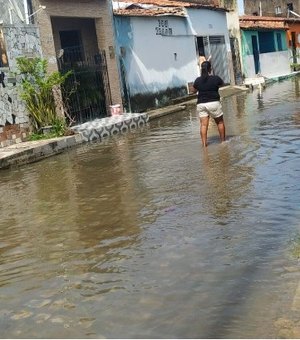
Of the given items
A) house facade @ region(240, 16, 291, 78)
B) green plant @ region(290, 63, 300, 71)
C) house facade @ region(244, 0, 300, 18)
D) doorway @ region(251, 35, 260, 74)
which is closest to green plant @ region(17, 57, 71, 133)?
house facade @ region(240, 16, 291, 78)

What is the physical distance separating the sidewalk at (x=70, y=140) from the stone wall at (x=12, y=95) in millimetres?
753

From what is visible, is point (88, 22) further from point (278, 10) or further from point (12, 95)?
point (278, 10)

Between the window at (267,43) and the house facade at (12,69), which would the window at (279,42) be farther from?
the house facade at (12,69)

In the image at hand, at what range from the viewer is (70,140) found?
1312 centimetres

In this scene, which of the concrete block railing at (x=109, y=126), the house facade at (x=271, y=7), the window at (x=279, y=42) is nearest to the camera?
the concrete block railing at (x=109, y=126)

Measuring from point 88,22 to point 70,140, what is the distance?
25.4ft

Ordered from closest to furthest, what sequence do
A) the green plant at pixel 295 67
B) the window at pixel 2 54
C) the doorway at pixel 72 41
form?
1. the window at pixel 2 54
2. the doorway at pixel 72 41
3. the green plant at pixel 295 67

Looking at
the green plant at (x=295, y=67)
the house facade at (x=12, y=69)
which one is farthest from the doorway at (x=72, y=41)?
the green plant at (x=295, y=67)

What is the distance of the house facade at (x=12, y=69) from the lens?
44.0 ft

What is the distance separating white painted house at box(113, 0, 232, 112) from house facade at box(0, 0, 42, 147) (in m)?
A: 5.26

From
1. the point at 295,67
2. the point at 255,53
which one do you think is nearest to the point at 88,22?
the point at 255,53

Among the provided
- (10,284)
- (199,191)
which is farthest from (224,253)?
(199,191)

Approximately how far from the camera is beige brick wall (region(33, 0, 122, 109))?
15.3 meters

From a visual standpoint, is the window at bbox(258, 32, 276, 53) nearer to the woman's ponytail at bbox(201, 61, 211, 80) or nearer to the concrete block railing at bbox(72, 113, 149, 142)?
the concrete block railing at bbox(72, 113, 149, 142)
